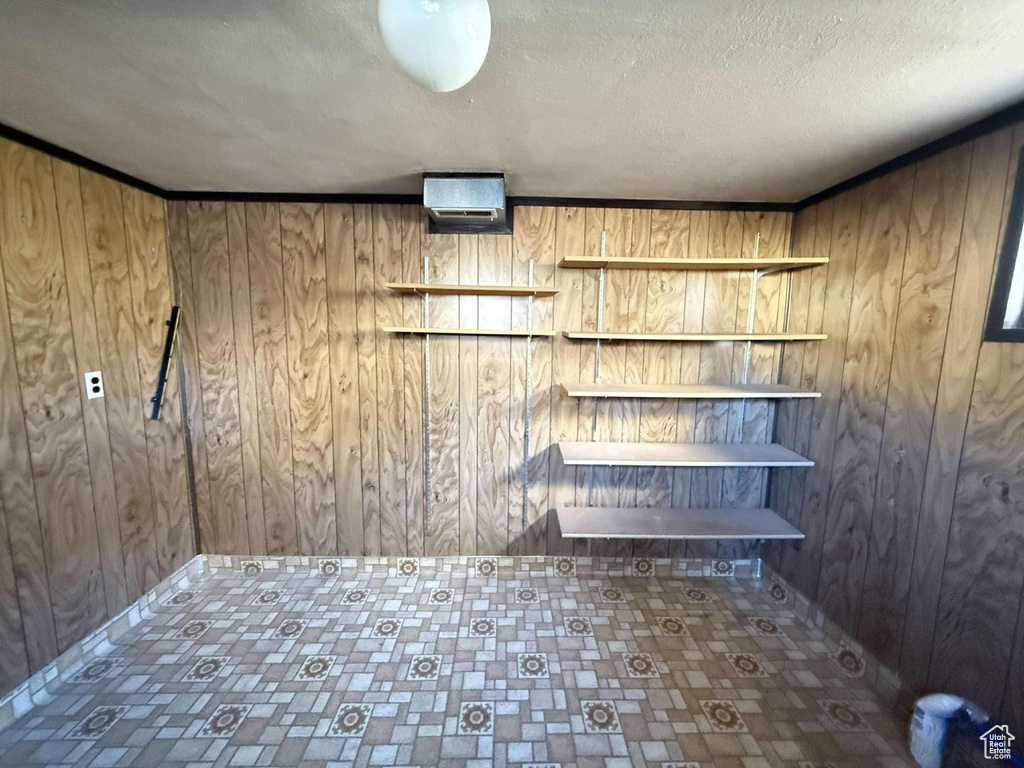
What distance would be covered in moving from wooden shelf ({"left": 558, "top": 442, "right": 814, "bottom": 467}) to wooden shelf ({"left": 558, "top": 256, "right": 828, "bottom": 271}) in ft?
3.14

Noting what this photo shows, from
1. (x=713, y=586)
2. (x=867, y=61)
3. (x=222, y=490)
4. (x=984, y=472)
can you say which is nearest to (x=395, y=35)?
(x=867, y=61)

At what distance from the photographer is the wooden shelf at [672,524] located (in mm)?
1966

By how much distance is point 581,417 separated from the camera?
7.21 feet

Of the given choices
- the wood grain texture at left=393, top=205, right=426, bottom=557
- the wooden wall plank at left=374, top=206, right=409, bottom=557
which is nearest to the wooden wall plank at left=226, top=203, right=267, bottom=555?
the wooden wall plank at left=374, top=206, right=409, bottom=557

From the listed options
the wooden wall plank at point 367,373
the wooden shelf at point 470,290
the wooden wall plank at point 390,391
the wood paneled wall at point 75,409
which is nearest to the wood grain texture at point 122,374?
the wood paneled wall at point 75,409

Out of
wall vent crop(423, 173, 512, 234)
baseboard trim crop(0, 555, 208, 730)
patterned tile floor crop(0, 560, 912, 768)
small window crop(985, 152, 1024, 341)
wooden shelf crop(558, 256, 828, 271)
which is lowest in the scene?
patterned tile floor crop(0, 560, 912, 768)

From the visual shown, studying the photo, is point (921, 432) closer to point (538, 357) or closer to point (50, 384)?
point (538, 357)

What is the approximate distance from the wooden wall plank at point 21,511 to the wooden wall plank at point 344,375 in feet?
3.63

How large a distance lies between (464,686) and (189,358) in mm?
2195

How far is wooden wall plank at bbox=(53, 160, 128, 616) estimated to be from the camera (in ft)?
5.21

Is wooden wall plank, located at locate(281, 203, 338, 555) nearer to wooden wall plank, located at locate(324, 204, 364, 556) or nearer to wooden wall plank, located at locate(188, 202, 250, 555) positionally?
wooden wall plank, located at locate(324, 204, 364, 556)

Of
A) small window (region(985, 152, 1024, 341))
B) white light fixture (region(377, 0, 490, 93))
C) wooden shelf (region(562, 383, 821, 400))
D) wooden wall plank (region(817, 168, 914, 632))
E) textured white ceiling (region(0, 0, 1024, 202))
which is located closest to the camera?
white light fixture (region(377, 0, 490, 93))

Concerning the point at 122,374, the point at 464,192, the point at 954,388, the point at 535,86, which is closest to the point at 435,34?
the point at 535,86

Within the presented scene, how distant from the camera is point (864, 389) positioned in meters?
1.67
